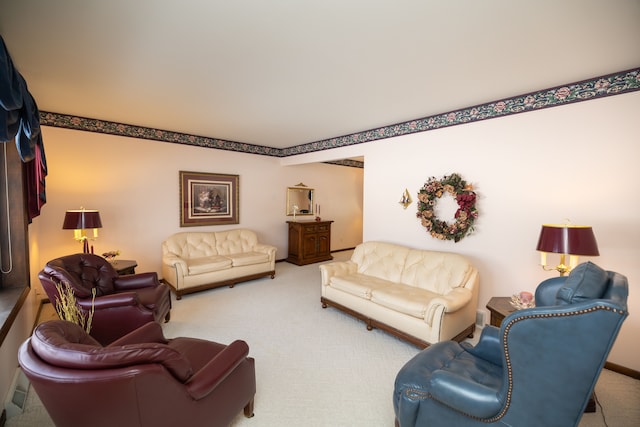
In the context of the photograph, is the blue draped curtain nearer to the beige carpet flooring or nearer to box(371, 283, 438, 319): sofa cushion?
the beige carpet flooring

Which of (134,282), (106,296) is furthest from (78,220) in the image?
(106,296)

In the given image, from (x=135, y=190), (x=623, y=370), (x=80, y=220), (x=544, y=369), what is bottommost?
(x=623, y=370)

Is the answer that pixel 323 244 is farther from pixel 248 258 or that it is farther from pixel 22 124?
pixel 22 124

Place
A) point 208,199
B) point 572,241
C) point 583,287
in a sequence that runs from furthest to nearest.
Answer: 1. point 208,199
2. point 572,241
3. point 583,287

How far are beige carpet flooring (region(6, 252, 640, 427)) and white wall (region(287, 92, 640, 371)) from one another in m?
1.06

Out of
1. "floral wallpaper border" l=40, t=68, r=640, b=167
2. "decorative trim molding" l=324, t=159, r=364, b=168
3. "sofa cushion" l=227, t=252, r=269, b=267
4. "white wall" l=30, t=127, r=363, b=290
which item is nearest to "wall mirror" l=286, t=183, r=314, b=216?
"white wall" l=30, t=127, r=363, b=290

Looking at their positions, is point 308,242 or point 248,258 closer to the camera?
point 248,258

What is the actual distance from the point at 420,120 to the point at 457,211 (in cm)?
141

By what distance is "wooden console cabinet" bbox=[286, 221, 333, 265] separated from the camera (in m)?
6.10

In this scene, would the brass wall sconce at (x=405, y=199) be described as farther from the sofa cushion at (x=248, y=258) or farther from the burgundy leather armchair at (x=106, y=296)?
the burgundy leather armchair at (x=106, y=296)

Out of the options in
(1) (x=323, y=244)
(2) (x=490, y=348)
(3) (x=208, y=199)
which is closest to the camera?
(2) (x=490, y=348)

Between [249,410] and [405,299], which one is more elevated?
[405,299]

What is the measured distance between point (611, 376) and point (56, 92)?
6282mm

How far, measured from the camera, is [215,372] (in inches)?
56.8
